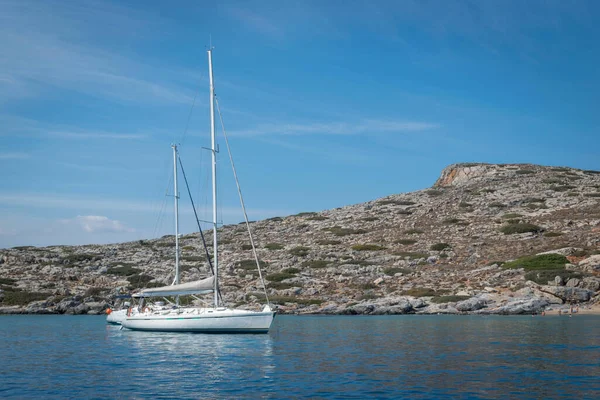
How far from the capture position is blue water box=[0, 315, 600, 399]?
58.2 feet

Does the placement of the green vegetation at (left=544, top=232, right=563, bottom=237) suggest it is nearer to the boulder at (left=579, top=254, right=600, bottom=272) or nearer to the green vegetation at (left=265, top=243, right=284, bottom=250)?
the boulder at (left=579, top=254, right=600, bottom=272)

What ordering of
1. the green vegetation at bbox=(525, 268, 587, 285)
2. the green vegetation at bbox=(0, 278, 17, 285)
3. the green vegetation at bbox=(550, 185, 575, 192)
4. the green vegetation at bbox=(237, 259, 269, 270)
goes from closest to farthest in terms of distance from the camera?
the green vegetation at bbox=(525, 268, 587, 285), the green vegetation at bbox=(0, 278, 17, 285), the green vegetation at bbox=(237, 259, 269, 270), the green vegetation at bbox=(550, 185, 575, 192)

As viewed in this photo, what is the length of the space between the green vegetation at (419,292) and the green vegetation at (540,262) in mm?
8584

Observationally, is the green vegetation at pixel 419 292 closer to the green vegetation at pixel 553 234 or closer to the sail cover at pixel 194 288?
the green vegetation at pixel 553 234

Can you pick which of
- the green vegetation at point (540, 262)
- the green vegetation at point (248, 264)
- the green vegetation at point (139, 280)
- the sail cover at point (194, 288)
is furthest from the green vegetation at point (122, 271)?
the green vegetation at point (540, 262)

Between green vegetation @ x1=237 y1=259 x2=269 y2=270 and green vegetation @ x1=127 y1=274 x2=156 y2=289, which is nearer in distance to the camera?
green vegetation @ x1=127 y1=274 x2=156 y2=289

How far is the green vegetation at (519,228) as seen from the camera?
222ft

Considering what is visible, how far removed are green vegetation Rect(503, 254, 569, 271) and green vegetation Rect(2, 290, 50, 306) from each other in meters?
45.9

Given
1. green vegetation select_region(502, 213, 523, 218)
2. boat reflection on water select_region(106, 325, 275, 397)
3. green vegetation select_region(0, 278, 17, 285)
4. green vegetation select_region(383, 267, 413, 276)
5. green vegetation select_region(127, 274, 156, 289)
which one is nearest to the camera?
boat reflection on water select_region(106, 325, 275, 397)

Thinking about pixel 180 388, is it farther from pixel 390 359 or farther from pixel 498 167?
pixel 498 167

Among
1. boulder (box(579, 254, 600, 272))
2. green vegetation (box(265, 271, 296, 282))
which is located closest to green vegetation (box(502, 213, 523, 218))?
boulder (box(579, 254, 600, 272))

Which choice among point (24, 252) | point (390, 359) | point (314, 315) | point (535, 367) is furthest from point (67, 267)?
point (535, 367)

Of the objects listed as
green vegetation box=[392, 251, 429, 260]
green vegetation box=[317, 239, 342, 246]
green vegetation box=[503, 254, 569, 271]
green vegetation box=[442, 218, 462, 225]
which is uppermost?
green vegetation box=[442, 218, 462, 225]

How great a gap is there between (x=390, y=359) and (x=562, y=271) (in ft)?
107
